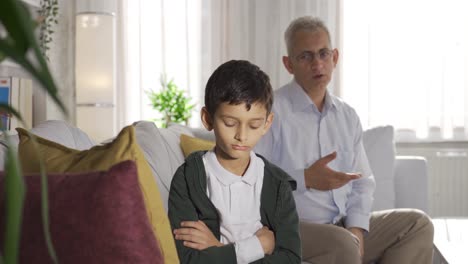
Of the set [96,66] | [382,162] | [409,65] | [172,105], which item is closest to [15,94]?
[96,66]

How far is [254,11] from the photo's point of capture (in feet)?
18.0

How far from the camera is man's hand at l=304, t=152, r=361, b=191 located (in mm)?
2238

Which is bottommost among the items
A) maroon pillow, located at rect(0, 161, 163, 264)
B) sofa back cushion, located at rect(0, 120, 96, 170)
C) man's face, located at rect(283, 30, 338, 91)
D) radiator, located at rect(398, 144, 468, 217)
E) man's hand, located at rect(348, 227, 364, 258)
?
radiator, located at rect(398, 144, 468, 217)

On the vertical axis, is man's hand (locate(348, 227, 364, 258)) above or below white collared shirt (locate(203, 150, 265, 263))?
below

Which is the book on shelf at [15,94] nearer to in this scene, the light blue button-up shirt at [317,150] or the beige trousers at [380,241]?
the light blue button-up shirt at [317,150]

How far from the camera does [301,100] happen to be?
247cm

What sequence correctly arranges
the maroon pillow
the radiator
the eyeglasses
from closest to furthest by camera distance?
the maroon pillow → the eyeglasses → the radiator

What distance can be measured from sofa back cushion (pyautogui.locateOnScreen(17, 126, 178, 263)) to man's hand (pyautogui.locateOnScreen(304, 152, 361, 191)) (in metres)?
0.94

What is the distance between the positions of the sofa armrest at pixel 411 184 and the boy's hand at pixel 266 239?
1.57 m

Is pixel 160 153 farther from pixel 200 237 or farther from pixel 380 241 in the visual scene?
pixel 380 241

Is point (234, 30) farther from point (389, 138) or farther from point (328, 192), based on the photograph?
point (328, 192)

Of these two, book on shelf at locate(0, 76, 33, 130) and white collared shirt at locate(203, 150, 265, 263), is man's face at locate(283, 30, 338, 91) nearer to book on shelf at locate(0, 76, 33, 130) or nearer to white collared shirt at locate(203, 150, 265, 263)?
white collared shirt at locate(203, 150, 265, 263)

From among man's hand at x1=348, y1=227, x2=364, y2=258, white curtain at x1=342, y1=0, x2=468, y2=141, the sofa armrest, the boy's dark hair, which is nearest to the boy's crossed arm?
the boy's dark hair

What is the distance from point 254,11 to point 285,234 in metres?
4.07
